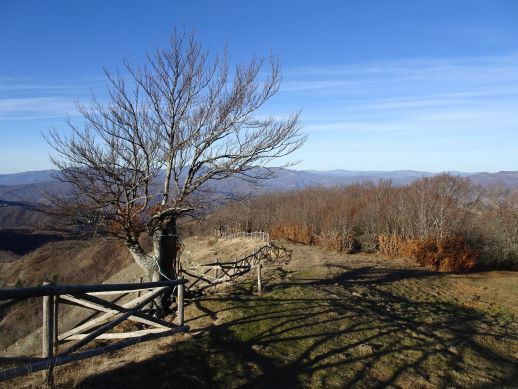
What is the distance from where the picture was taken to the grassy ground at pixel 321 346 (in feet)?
23.5

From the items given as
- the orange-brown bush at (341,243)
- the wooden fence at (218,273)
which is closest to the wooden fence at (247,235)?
the orange-brown bush at (341,243)

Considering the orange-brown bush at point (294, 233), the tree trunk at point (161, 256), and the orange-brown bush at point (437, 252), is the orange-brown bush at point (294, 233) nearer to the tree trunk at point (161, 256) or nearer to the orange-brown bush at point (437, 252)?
the orange-brown bush at point (437, 252)

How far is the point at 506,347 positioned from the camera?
34.8 feet

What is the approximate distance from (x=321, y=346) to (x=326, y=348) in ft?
0.39

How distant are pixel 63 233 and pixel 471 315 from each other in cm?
1211

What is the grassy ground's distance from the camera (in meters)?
7.18

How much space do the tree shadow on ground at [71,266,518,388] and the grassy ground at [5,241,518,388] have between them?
20 millimetres

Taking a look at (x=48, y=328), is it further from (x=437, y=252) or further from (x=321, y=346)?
(x=437, y=252)

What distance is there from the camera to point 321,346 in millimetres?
8867

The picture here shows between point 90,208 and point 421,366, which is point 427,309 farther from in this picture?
point 90,208

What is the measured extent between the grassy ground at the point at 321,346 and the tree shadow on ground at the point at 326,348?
0.02 m

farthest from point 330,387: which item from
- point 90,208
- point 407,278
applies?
point 407,278

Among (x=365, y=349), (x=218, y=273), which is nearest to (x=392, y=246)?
(x=218, y=273)

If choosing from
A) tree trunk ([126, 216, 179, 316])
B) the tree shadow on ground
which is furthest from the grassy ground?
tree trunk ([126, 216, 179, 316])
